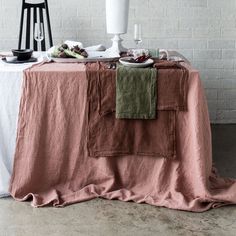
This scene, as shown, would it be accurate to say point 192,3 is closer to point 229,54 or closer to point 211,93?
point 229,54

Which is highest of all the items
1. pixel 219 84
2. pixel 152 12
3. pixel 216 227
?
pixel 152 12

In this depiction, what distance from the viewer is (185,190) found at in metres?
2.81

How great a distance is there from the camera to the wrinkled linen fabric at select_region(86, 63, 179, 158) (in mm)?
2713

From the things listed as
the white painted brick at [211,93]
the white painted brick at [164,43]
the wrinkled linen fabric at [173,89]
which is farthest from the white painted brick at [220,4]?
the wrinkled linen fabric at [173,89]

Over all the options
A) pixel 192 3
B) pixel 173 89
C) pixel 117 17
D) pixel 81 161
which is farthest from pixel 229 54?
pixel 81 161

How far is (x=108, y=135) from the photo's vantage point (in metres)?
2.77

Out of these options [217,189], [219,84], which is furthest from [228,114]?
[217,189]

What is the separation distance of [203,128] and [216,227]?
1.87ft

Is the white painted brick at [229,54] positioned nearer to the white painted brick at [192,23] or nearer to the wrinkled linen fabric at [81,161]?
the white painted brick at [192,23]

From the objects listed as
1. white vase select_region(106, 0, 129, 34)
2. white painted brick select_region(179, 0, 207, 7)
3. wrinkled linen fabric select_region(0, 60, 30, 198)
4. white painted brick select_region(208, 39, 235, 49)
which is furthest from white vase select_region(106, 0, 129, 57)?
white painted brick select_region(208, 39, 235, 49)

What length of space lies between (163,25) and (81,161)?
6.13 feet

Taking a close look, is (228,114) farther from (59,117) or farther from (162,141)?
(59,117)

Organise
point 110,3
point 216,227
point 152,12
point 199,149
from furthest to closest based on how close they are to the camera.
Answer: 1. point 152,12
2. point 110,3
3. point 199,149
4. point 216,227

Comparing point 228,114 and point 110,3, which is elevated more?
point 110,3
